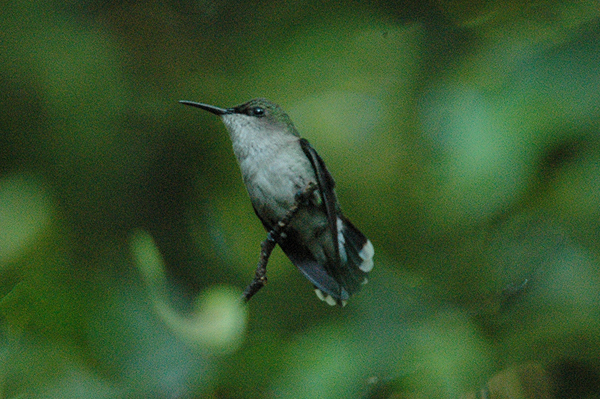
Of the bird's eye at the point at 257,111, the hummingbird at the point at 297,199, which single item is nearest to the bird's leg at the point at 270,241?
the hummingbird at the point at 297,199

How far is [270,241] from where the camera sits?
1.73 ft

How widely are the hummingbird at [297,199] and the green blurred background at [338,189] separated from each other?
2cm

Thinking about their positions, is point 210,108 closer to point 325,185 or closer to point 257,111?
point 257,111

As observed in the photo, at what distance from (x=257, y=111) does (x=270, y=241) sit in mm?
184

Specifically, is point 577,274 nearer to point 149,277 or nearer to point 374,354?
point 374,354

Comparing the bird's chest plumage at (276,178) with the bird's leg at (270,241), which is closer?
the bird's leg at (270,241)

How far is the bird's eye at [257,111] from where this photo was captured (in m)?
0.62

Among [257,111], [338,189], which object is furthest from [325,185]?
[257,111]

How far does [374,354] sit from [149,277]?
0.25m

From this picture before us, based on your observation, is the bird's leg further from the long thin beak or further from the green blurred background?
the long thin beak

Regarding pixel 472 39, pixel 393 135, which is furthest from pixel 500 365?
pixel 472 39

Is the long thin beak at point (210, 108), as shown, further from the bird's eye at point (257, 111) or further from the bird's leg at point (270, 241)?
the bird's leg at point (270, 241)

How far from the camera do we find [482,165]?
494mm

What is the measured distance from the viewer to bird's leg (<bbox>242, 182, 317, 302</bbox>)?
1.52ft
